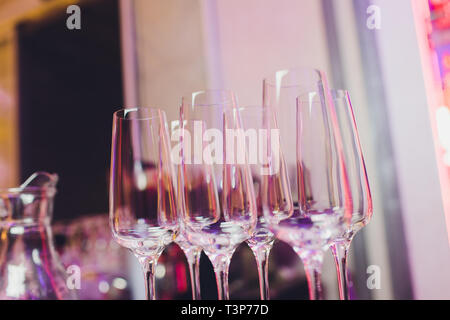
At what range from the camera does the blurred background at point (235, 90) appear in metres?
1.01

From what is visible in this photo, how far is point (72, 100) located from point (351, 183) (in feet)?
5.89

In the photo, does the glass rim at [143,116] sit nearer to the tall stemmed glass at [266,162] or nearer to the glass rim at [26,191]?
the tall stemmed glass at [266,162]

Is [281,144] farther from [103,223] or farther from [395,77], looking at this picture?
[103,223]

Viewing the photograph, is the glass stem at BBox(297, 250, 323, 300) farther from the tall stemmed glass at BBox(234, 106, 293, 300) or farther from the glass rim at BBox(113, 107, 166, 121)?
the glass rim at BBox(113, 107, 166, 121)

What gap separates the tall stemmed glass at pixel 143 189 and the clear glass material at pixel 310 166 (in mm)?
156

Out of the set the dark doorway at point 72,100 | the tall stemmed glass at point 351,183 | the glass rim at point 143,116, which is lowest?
the tall stemmed glass at point 351,183

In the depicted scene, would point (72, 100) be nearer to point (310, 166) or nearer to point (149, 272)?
point (149, 272)

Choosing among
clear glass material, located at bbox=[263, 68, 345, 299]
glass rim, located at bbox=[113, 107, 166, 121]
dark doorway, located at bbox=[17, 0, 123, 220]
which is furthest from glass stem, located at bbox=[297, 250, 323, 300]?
dark doorway, located at bbox=[17, 0, 123, 220]

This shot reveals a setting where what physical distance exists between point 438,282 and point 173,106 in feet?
3.53

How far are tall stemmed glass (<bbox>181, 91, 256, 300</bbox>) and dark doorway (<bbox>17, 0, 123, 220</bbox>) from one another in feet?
4.58

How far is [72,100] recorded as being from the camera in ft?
6.49

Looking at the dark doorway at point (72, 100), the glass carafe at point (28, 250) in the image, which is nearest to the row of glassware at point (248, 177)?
the glass carafe at point (28, 250)
